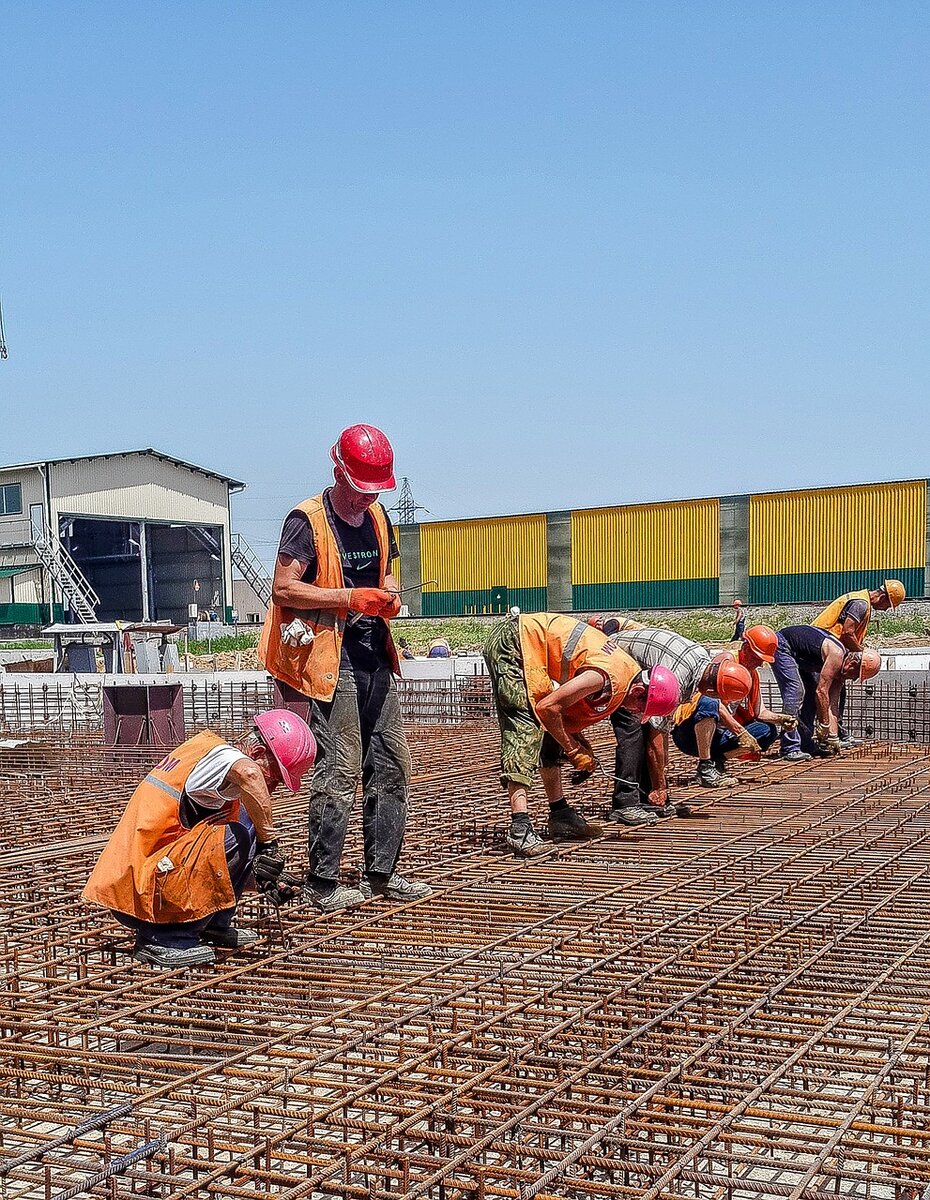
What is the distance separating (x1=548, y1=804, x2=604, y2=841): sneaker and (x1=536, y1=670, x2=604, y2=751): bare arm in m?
0.53

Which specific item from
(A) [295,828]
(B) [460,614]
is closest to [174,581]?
(B) [460,614]

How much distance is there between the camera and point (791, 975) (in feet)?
→ 12.5

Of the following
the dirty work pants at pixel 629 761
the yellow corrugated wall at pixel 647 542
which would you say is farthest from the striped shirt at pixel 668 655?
the yellow corrugated wall at pixel 647 542

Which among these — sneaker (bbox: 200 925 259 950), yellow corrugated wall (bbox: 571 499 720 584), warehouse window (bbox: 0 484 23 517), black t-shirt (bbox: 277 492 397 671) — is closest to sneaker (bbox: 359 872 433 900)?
sneaker (bbox: 200 925 259 950)

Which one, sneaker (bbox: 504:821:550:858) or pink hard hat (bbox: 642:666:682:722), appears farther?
pink hard hat (bbox: 642:666:682:722)

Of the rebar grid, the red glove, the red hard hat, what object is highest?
the red hard hat

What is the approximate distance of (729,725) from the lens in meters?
7.87

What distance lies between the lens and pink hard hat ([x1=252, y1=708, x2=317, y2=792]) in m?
4.11

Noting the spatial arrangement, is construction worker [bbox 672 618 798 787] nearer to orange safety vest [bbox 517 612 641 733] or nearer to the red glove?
orange safety vest [bbox 517 612 641 733]

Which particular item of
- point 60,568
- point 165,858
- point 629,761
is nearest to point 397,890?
point 165,858

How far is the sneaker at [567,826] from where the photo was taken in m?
6.32

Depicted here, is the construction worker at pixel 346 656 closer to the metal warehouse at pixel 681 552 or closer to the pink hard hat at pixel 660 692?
the pink hard hat at pixel 660 692

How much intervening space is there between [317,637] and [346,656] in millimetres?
177

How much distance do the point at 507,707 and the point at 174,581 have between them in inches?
1459
